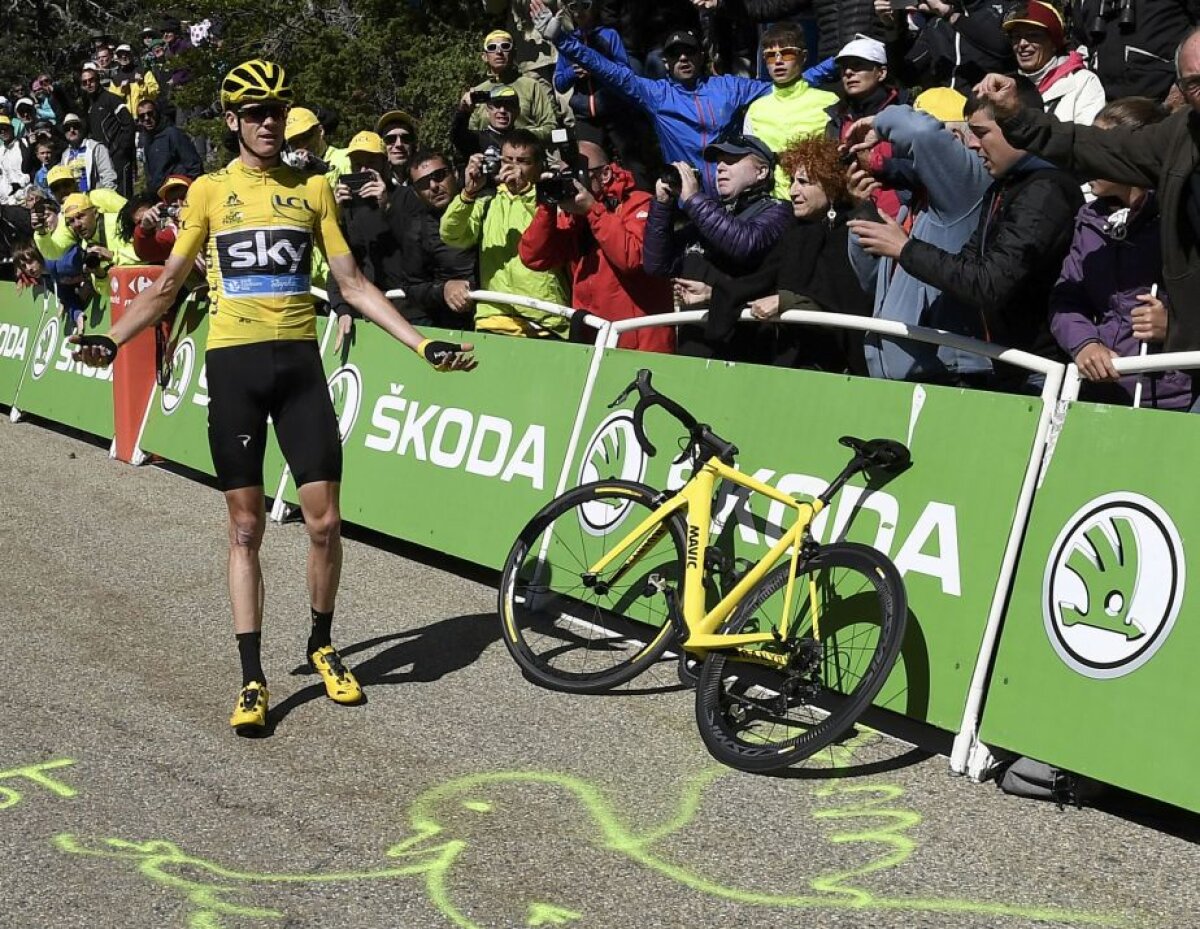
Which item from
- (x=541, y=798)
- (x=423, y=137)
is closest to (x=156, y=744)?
(x=541, y=798)

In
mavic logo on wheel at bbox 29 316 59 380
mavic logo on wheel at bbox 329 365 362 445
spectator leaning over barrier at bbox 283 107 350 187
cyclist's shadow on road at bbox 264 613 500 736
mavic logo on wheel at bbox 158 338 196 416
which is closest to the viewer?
cyclist's shadow on road at bbox 264 613 500 736

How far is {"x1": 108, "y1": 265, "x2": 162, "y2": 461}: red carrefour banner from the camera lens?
11977 millimetres

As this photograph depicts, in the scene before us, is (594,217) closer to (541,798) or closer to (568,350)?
(568,350)

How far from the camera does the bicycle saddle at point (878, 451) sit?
5.79m

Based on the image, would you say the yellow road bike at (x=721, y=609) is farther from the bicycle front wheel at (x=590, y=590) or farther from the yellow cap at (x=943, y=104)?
the yellow cap at (x=943, y=104)

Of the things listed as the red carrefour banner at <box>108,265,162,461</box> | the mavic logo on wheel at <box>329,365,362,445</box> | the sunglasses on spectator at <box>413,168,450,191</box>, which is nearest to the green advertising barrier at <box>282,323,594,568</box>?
the mavic logo on wheel at <box>329,365,362,445</box>

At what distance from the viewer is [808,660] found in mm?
5582

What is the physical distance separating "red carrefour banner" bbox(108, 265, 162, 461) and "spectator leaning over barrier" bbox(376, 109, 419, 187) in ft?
8.04

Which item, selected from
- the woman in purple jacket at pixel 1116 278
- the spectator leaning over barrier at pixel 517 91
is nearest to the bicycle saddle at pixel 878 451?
the woman in purple jacket at pixel 1116 278

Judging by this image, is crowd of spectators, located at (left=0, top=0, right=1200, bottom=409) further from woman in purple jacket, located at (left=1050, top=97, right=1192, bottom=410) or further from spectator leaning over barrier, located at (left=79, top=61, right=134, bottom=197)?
spectator leaning over barrier, located at (left=79, top=61, right=134, bottom=197)

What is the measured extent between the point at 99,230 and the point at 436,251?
5.25 metres

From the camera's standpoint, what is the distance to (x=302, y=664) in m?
6.78

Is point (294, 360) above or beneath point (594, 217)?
beneath

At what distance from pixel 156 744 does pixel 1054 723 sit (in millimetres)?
3133
